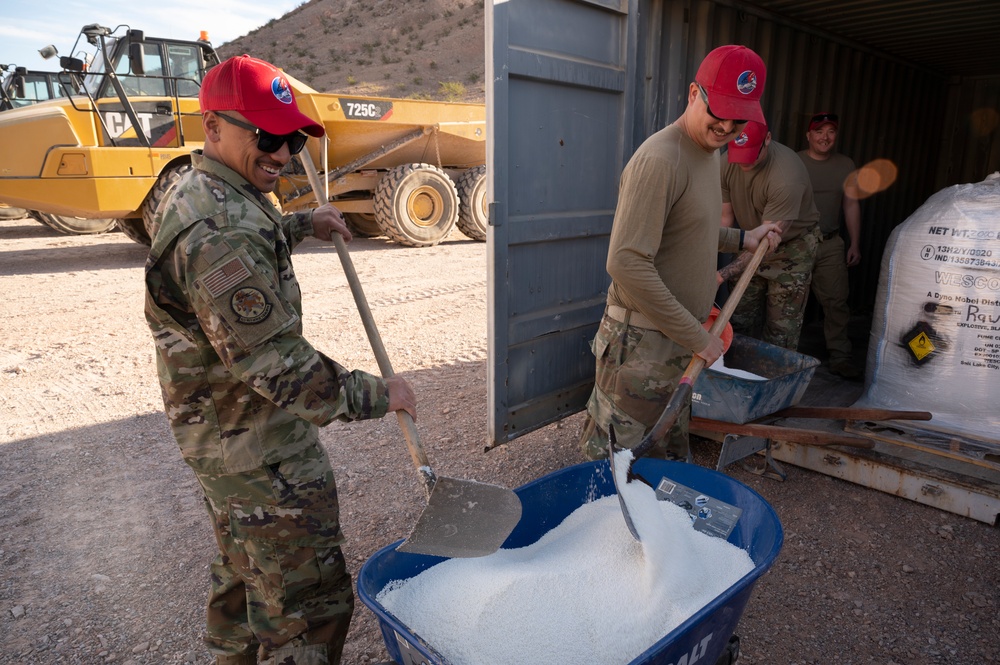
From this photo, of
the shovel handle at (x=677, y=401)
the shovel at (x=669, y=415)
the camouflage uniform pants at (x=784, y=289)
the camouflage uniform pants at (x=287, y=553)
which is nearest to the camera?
the camouflage uniform pants at (x=287, y=553)

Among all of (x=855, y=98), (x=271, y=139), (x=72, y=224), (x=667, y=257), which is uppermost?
(x=855, y=98)

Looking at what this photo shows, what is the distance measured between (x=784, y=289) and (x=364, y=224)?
782 centimetres

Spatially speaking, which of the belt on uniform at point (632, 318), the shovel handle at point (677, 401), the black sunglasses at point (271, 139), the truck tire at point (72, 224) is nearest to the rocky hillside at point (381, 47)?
the truck tire at point (72, 224)

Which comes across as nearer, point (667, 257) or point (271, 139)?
point (271, 139)

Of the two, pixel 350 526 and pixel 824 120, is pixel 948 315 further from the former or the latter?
pixel 350 526

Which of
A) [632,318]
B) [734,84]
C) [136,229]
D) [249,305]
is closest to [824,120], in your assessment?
[734,84]

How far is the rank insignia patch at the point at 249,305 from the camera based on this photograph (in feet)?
4.51

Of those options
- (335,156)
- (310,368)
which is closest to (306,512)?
(310,368)

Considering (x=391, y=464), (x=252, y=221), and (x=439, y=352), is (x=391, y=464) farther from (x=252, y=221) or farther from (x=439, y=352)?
(x=252, y=221)

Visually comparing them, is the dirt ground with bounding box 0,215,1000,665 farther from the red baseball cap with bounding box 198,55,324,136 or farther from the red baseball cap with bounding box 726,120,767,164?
the red baseball cap with bounding box 198,55,324,136

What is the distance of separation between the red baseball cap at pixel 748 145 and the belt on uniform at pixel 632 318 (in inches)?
55.5

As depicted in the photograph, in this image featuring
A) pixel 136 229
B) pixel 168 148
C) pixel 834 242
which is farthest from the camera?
pixel 136 229

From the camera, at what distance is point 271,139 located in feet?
5.05

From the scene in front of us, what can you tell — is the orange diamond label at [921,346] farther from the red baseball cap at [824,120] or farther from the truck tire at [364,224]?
the truck tire at [364,224]
